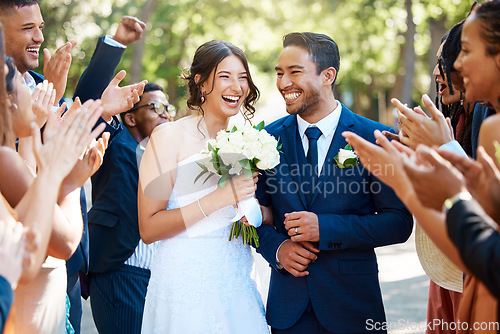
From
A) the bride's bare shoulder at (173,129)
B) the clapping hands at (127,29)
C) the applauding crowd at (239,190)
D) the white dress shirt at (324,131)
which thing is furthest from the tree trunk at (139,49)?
the white dress shirt at (324,131)

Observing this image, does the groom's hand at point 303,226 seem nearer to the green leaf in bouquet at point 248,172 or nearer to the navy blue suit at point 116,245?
the green leaf in bouquet at point 248,172

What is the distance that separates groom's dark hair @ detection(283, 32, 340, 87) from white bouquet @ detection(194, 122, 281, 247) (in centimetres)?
79

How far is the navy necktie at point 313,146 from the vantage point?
405cm

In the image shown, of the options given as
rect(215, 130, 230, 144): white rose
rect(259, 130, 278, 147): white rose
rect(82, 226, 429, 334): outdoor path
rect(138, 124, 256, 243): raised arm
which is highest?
rect(215, 130, 230, 144): white rose

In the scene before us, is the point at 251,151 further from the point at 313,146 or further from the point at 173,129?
the point at 173,129

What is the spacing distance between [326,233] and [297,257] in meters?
0.27

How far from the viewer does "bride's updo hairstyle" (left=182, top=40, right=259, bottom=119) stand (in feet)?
14.7

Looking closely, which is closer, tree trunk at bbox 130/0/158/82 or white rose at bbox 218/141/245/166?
white rose at bbox 218/141/245/166

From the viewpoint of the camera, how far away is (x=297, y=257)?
Answer: 3852 mm

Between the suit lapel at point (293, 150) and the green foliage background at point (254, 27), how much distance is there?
15.5m

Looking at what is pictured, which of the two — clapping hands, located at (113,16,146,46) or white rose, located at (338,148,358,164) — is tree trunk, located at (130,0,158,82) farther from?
white rose, located at (338,148,358,164)

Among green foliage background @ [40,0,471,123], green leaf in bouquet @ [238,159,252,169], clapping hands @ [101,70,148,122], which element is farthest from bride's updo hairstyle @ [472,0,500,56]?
green foliage background @ [40,0,471,123]

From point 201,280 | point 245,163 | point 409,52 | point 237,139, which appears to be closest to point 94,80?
point 237,139

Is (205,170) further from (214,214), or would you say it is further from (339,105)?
(339,105)
